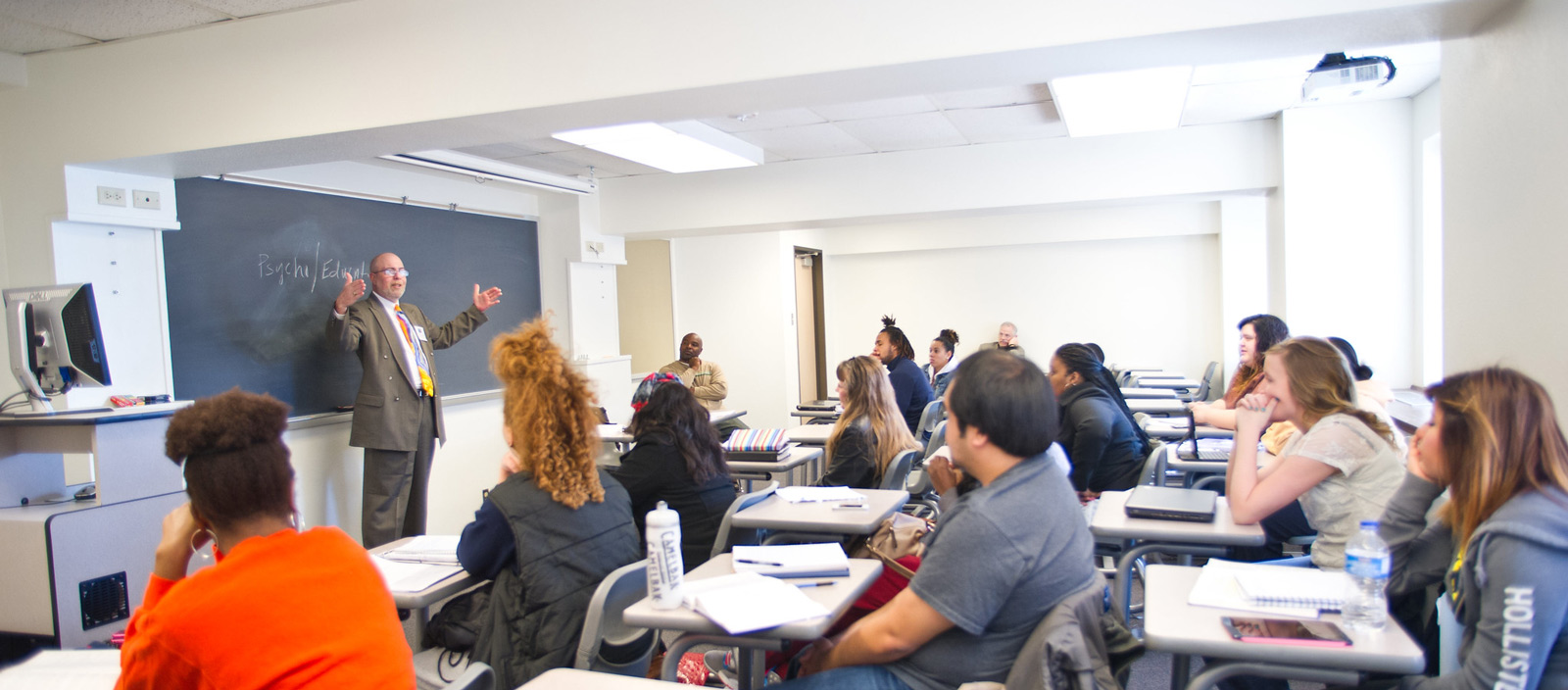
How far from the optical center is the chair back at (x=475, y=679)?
1512mm

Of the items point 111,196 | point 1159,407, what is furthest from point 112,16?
point 1159,407

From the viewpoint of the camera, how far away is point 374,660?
4.54 feet

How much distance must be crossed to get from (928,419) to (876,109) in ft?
6.71

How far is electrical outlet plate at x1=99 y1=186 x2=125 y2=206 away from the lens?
3.96 metres

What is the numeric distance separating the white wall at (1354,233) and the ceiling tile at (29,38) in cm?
658

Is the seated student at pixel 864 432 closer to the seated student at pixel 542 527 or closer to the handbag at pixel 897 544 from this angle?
the handbag at pixel 897 544

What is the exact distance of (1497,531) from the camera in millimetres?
1634

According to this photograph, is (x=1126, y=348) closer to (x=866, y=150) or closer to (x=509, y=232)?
(x=866, y=150)

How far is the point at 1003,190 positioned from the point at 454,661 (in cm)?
523

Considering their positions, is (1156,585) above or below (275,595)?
below

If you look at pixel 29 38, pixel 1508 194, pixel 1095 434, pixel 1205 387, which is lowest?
pixel 1205 387

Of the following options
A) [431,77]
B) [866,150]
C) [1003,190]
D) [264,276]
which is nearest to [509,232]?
[264,276]

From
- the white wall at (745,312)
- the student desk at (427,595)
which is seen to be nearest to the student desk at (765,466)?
the student desk at (427,595)

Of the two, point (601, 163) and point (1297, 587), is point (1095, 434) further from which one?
point (601, 163)
